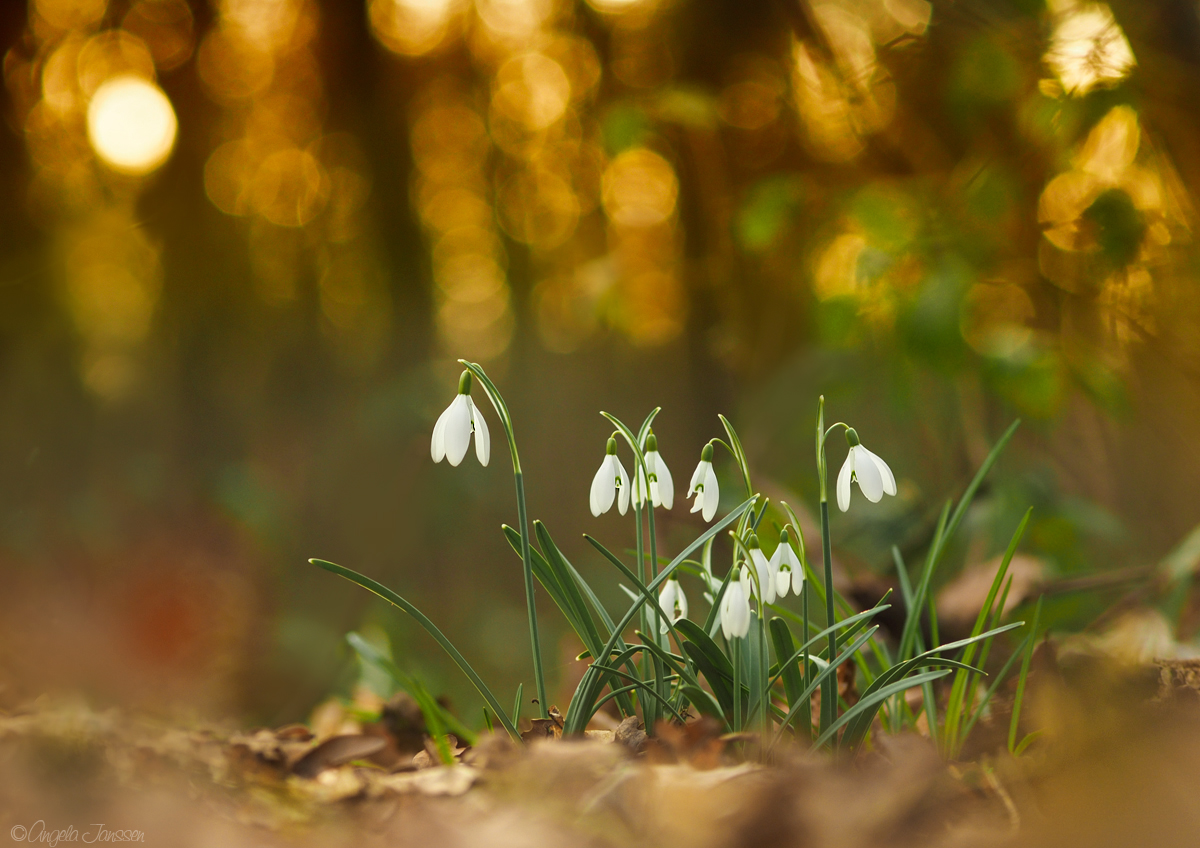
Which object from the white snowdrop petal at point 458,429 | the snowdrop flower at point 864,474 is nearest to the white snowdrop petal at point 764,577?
the snowdrop flower at point 864,474

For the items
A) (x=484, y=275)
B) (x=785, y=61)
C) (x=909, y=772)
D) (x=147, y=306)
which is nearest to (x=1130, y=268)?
(x=785, y=61)

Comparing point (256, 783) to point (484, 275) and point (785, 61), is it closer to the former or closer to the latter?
point (785, 61)

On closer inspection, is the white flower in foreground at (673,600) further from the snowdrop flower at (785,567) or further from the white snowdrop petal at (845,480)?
the white snowdrop petal at (845,480)

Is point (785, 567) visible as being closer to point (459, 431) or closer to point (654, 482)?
point (654, 482)

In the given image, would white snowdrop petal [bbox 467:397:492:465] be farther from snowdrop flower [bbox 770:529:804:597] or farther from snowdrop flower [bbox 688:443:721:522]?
snowdrop flower [bbox 770:529:804:597]

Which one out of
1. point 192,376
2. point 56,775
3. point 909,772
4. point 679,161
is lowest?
point 909,772

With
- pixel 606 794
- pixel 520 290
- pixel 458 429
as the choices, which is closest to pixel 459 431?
pixel 458 429
